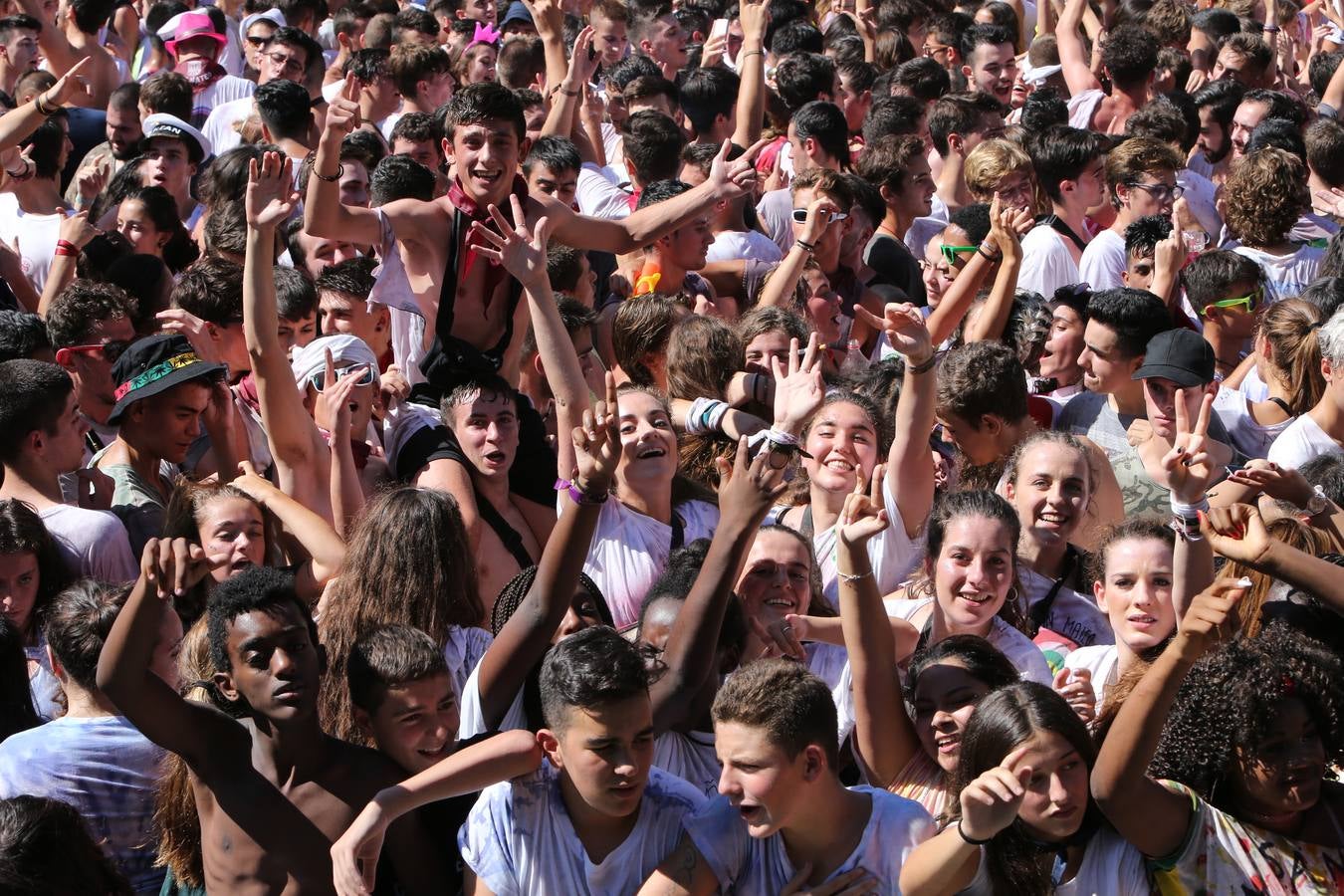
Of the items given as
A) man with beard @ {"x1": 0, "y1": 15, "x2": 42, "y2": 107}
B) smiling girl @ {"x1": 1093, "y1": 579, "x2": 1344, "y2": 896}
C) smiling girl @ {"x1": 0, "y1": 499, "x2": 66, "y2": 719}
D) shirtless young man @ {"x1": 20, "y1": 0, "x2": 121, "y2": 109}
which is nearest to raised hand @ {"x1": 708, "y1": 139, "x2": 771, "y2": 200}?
smiling girl @ {"x1": 0, "y1": 499, "x2": 66, "y2": 719}

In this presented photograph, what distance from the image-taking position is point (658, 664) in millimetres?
4223

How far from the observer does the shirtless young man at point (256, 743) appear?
154 inches

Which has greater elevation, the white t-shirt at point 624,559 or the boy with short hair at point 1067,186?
the white t-shirt at point 624,559

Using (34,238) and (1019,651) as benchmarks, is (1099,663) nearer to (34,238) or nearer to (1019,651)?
(1019,651)

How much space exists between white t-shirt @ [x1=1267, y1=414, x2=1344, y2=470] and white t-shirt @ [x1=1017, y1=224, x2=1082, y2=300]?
1680mm

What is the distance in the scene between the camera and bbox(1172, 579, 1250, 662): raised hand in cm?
365

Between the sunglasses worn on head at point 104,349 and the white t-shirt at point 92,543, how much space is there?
3.18 ft

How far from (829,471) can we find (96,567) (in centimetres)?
207

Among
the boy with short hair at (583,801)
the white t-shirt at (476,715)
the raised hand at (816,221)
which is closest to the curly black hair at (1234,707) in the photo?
the boy with short hair at (583,801)

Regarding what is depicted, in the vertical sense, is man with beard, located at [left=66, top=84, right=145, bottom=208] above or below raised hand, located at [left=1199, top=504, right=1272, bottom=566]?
below

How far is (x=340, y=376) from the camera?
18.5ft

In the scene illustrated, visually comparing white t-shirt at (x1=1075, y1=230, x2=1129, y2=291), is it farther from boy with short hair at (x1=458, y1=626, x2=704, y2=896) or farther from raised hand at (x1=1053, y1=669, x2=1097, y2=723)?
boy with short hair at (x1=458, y1=626, x2=704, y2=896)

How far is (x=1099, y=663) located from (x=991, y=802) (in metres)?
1.42

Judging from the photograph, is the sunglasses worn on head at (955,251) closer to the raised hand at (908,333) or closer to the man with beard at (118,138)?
the raised hand at (908,333)
